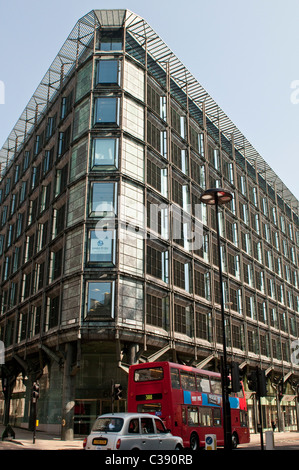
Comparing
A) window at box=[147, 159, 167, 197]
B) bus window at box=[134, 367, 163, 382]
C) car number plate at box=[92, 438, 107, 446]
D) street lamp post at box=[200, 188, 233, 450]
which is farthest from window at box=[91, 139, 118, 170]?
car number plate at box=[92, 438, 107, 446]

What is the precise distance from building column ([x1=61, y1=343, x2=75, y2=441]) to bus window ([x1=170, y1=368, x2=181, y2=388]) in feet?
36.2

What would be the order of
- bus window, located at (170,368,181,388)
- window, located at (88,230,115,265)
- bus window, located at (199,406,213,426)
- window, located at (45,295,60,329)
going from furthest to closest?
window, located at (45,295,60,329)
window, located at (88,230,115,265)
bus window, located at (199,406,213,426)
bus window, located at (170,368,181,388)

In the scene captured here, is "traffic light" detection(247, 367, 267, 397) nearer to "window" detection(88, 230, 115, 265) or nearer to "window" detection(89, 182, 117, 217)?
"window" detection(88, 230, 115, 265)

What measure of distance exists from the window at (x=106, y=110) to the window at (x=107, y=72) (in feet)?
5.58

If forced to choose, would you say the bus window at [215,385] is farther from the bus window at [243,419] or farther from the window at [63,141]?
the window at [63,141]

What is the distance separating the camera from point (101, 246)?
30234mm

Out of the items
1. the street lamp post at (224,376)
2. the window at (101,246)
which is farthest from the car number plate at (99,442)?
the window at (101,246)

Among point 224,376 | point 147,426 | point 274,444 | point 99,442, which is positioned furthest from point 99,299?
point 99,442

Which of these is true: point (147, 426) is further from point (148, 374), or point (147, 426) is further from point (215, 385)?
point (215, 385)

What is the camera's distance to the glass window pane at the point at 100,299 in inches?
1127

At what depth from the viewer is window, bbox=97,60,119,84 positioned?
35.2m

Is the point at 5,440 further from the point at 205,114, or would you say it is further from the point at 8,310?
the point at 205,114

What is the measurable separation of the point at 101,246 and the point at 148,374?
12.3 m

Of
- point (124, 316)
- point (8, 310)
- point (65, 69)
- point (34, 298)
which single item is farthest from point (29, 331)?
point (65, 69)
